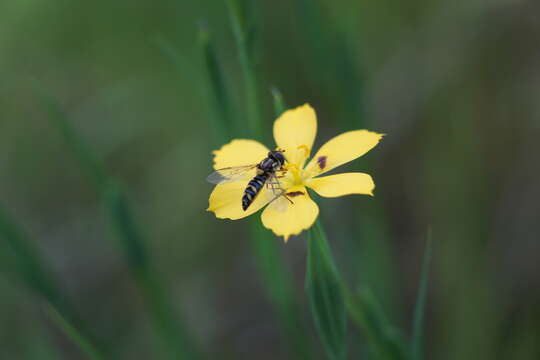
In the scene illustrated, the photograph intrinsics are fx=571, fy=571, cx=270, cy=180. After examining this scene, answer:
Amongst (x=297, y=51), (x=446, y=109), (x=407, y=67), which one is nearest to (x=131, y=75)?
(x=297, y=51)

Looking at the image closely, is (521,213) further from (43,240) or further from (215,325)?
(43,240)

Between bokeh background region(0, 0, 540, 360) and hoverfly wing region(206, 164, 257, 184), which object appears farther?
bokeh background region(0, 0, 540, 360)

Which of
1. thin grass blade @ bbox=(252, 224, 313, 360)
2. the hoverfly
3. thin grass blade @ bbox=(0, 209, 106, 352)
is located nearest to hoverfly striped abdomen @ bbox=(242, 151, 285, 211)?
the hoverfly

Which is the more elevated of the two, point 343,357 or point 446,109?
point 446,109

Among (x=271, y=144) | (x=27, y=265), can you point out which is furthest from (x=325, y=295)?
(x=271, y=144)

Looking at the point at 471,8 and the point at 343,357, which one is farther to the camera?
the point at 471,8

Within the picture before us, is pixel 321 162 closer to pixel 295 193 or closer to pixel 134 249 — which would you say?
pixel 295 193

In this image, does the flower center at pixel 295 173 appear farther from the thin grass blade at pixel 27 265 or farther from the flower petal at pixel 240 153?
the thin grass blade at pixel 27 265

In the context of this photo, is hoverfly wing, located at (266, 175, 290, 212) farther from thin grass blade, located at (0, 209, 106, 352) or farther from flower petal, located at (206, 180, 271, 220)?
thin grass blade, located at (0, 209, 106, 352)
